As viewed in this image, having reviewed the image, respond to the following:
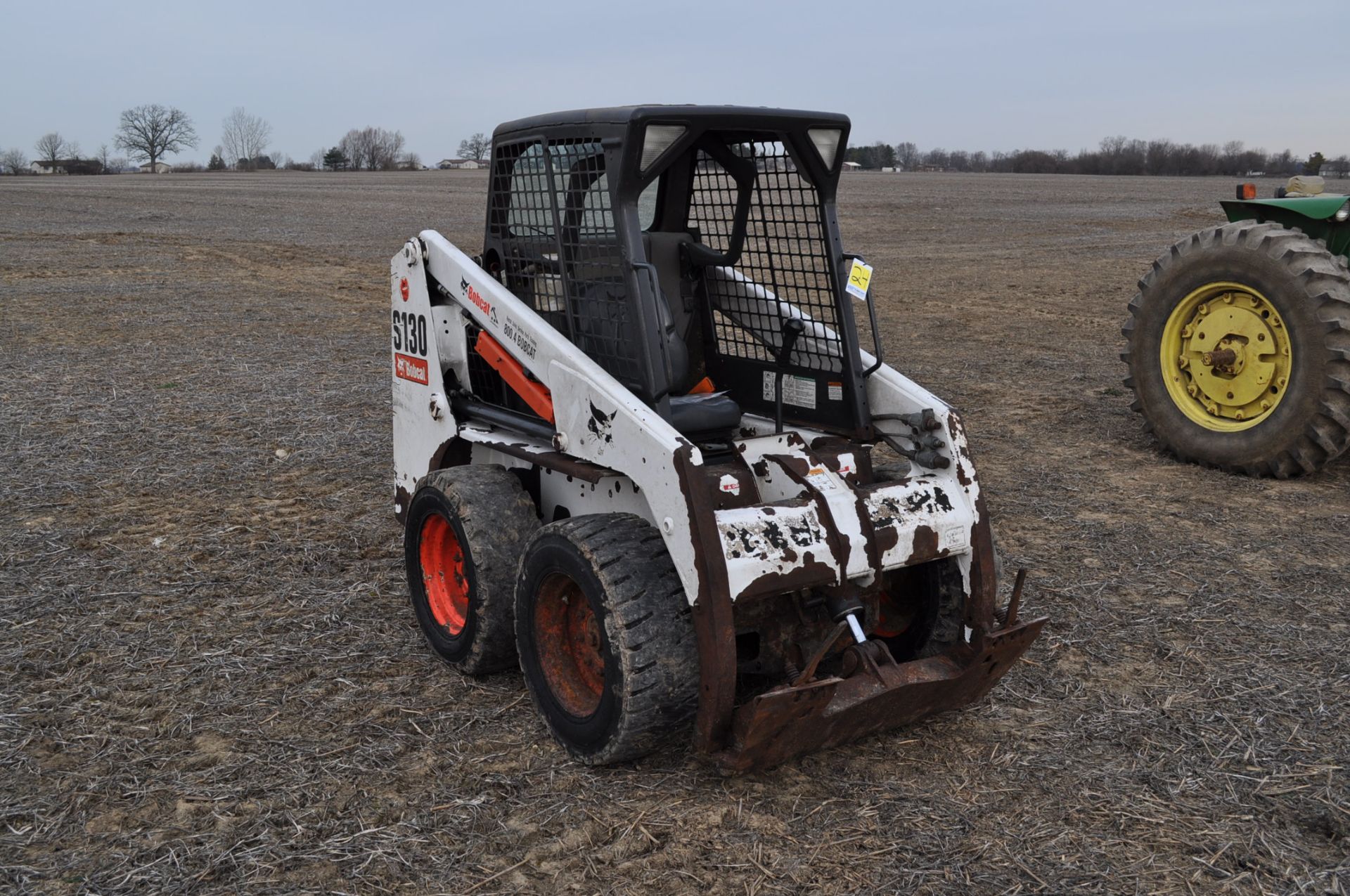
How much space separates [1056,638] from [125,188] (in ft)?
148

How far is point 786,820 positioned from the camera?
3.47m

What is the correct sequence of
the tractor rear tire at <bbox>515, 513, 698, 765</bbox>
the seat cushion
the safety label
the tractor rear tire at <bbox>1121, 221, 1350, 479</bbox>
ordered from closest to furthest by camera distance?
the tractor rear tire at <bbox>515, 513, 698, 765</bbox>, the seat cushion, the safety label, the tractor rear tire at <bbox>1121, 221, 1350, 479</bbox>

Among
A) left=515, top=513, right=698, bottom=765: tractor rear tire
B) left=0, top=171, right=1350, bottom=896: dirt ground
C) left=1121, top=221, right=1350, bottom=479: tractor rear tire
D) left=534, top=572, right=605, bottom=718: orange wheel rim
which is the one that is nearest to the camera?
left=0, top=171, right=1350, bottom=896: dirt ground

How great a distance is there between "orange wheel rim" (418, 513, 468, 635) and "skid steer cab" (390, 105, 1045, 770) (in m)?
0.01

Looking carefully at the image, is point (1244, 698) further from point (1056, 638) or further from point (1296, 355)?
point (1296, 355)

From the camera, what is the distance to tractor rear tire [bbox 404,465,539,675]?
14.0 feet

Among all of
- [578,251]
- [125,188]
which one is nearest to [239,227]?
[125,188]

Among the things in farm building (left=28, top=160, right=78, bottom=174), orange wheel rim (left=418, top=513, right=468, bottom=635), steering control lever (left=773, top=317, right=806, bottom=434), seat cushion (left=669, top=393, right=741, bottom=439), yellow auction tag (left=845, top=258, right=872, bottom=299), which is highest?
farm building (left=28, top=160, right=78, bottom=174)

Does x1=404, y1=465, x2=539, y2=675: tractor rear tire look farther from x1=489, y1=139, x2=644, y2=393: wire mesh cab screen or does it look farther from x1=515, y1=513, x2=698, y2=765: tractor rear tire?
x1=489, y1=139, x2=644, y2=393: wire mesh cab screen

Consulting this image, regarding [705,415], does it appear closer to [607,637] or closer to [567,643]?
[567,643]

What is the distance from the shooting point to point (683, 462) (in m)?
3.44

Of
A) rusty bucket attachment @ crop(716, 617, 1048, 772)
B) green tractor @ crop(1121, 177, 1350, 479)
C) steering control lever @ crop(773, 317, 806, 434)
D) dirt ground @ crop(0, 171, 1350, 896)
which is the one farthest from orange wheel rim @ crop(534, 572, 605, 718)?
green tractor @ crop(1121, 177, 1350, 479)

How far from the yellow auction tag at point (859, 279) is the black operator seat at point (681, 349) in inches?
24.5

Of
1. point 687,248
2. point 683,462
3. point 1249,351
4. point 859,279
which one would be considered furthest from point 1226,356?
point 683,462
